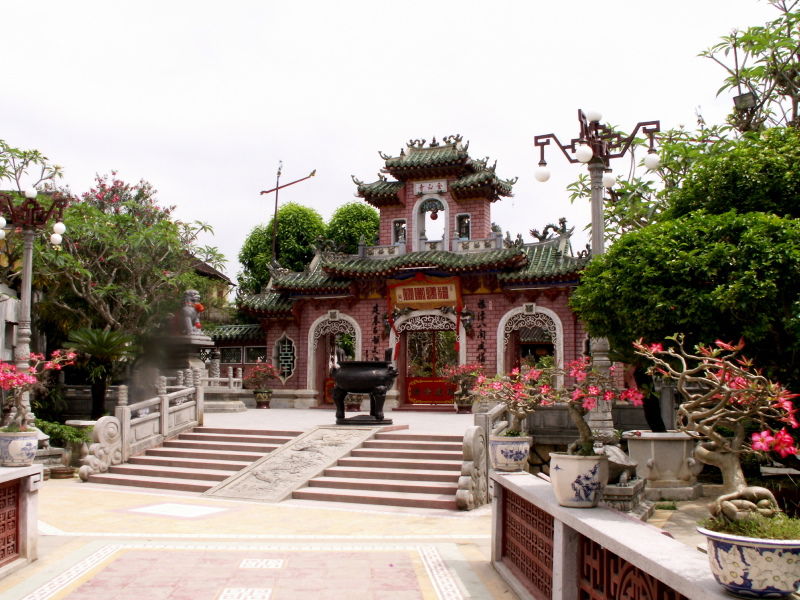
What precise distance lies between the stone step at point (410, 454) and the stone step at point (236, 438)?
1610 mm

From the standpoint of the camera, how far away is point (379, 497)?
946cm

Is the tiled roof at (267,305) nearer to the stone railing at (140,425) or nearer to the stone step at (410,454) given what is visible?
the stone railing at (140,425)

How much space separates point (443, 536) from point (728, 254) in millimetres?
3844

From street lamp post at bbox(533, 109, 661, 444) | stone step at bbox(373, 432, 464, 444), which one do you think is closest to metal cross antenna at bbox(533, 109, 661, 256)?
street lamp post at bbox(533, 109, 661, 444)

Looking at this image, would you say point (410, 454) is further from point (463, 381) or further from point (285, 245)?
point (285, 245)

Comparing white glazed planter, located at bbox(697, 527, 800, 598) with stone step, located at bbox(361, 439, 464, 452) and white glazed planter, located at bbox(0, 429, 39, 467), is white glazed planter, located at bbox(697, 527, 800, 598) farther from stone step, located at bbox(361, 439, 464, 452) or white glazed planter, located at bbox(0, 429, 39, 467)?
stone step, located at bbox(361, 439, 464, 452)

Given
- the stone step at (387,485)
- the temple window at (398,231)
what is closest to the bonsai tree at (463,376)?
the temple window at (398,231)

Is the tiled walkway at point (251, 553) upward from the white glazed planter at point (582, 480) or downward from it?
downward

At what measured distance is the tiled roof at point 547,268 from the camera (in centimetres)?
1794

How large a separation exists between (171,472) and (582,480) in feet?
27.5

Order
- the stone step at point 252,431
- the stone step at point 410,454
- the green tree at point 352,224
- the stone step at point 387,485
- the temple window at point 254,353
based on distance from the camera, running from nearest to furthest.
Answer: the stone step at point 387,485 < the stone step at point 410,454 < the stone step at point 252,431 < the temple window at point 254,353 < the green tree at point 352,224

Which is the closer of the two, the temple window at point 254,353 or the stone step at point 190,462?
the stone step at point 190,462

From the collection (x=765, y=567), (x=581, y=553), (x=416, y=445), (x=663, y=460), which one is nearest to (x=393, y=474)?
(x=416, y=445)

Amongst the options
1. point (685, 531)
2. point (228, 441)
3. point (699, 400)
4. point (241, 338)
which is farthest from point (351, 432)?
point (241, 338)
